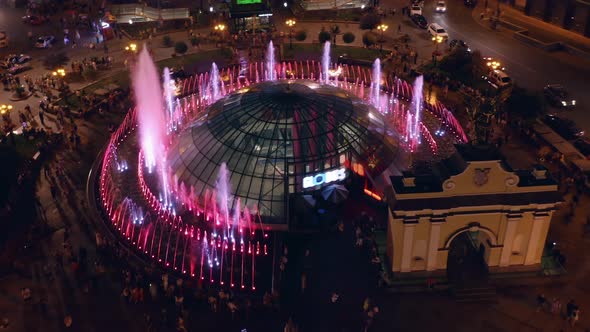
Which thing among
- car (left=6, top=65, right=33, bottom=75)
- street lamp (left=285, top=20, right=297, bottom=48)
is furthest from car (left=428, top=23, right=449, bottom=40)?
car (left=6, top=65, right=33, bottom=75)

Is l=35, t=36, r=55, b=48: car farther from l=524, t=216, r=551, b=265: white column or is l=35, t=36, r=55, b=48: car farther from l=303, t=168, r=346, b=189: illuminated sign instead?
l=524, t=216, r=551, b=265: white column

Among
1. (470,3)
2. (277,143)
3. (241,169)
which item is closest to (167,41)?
(241,169)

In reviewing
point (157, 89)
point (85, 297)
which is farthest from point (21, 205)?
point (157, 89)

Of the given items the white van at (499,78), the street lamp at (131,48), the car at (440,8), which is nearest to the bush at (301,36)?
the street lamp at (131,48)

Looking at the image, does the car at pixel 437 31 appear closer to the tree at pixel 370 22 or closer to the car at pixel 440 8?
the tree at pixel 370 22

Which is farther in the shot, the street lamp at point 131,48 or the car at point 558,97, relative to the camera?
the street lamp at point 131,48
